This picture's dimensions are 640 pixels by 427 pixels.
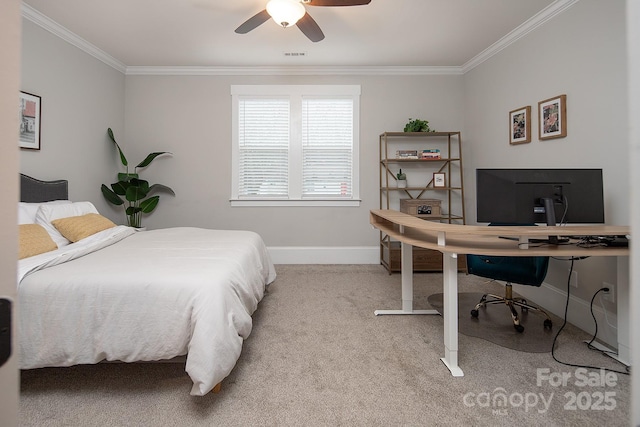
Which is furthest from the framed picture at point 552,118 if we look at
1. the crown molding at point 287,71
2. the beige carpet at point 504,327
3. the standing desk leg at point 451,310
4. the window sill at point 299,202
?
the window sill at point 299,202

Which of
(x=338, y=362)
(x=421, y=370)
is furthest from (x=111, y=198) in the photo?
(x=421, y=370)

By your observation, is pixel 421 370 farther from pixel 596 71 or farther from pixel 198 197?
pixel 198 197

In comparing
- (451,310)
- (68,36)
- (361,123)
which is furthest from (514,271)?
(68,36)

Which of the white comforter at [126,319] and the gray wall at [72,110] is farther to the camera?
the gray wall at [72,110]

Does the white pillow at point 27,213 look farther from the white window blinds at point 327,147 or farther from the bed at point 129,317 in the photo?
the white window blinds at point 327,147

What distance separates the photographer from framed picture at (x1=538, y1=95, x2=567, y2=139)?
281 centimetres

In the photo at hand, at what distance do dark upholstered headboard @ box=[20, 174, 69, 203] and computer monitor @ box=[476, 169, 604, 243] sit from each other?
3.81 metres

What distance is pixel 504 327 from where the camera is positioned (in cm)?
259

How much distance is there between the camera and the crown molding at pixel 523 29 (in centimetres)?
286

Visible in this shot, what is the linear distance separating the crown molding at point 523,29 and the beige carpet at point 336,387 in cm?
280

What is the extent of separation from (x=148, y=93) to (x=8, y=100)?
4737 mm

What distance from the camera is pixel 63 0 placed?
2.89 m

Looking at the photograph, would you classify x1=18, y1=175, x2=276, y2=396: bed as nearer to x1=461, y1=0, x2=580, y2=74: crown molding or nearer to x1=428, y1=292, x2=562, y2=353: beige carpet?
x1=428, y1=292, x2=562, y2=353: beige carpet

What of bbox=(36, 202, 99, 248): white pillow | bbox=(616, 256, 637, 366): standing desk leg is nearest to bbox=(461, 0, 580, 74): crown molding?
bbox=(616, 256, 637, 366): standing desk leg
